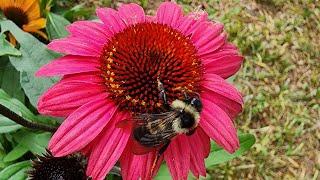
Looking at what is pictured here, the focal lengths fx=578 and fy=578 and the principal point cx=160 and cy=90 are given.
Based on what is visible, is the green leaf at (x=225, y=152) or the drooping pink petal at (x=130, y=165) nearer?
the drooping pink petal at (x=130, y=165)

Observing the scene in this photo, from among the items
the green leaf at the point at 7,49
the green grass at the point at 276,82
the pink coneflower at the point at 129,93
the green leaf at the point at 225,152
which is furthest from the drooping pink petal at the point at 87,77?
the green grass at the point at 276,82

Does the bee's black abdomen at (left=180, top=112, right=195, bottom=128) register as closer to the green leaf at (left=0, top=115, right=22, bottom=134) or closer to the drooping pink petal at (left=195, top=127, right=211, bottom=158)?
the drooping pink petal at (left=195, top=127, right=211, bottom=158)

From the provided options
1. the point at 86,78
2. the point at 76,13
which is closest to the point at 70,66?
the point at 86,78

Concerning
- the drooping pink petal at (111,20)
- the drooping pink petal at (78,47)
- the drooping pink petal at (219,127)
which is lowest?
the drooping pink petal at (219,127)

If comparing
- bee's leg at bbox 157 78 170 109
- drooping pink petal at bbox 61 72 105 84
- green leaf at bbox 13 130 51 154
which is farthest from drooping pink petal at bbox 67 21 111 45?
green leaf at bbox 13 130 51 154

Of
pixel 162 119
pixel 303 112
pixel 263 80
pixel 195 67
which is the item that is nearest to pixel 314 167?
pixel 303 112

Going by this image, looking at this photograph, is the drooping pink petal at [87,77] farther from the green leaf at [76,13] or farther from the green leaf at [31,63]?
the green leaf at [76,13]

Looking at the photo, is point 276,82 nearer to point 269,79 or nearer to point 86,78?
point 269,79
